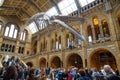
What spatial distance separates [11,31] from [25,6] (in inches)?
297

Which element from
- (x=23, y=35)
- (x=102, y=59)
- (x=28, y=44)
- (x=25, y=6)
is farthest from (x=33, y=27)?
(x=102, y=59)

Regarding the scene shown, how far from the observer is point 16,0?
23.2 metres

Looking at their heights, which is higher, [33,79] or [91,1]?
[91,1]

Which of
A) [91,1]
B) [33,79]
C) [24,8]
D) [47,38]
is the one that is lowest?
[33,79]

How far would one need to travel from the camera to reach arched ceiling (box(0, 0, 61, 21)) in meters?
23.1

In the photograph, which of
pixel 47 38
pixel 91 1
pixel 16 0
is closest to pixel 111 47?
pixel 91 1

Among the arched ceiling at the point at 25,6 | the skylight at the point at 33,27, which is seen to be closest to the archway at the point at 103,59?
the arched ceiling at the point at 25,6

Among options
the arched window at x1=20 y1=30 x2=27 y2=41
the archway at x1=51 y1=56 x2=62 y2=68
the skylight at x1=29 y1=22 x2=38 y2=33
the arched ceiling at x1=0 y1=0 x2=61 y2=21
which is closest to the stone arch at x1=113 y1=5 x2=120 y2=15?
the arched ceiling at x1=0 y1=0 x2=61 y2=21

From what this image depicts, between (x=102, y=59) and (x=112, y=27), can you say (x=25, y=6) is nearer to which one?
(x=112, y=27)

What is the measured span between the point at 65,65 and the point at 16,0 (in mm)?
17378

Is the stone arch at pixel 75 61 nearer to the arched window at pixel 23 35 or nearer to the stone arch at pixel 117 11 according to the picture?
the stone arch at pixel 117 11

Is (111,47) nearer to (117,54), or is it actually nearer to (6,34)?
(117,54)

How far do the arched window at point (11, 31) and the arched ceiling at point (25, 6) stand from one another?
3.16m

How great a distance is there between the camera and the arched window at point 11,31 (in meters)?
27.0
